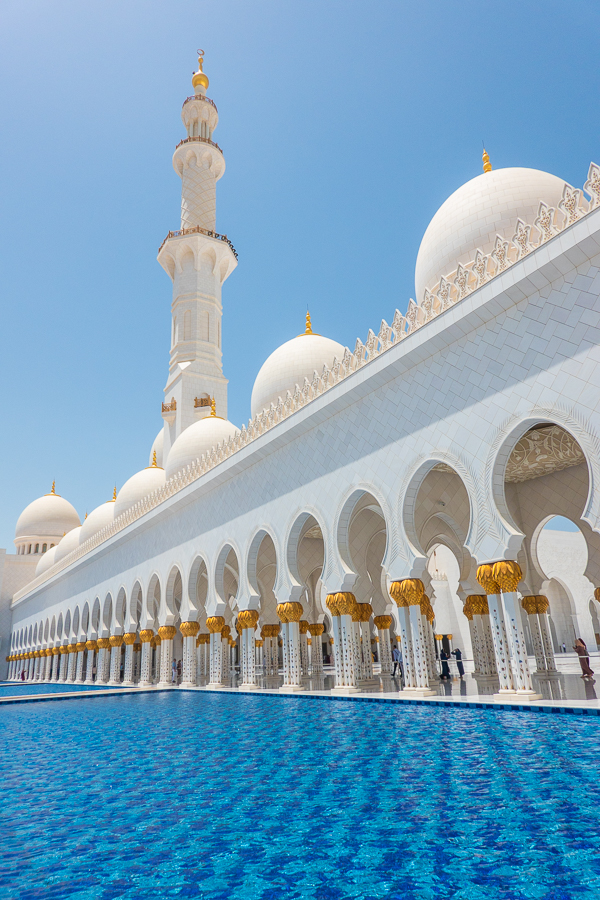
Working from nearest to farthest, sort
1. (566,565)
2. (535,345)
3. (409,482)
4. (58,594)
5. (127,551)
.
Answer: (535,345)
(409,482)
(127,551)
(566,565)
(58,594)

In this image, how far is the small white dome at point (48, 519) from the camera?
114 ft

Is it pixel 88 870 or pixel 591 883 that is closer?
pixel 591 883

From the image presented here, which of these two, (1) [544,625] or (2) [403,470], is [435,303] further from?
(1) [544,625]

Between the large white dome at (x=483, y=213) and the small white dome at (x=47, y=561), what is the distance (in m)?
25.1

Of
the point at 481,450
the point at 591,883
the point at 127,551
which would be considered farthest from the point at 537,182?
the point at 127,551

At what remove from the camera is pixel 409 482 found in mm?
8156

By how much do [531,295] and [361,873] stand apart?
5948mm

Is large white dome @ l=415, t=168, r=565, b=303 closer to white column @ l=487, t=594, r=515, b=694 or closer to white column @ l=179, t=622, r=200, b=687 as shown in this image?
white column @ l=487, t=594, r=515, b=694

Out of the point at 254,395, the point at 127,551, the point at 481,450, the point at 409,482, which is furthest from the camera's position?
the point at 127,551

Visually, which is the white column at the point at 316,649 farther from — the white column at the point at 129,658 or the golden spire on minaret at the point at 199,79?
the golden spire on minaret at the point at 199,79

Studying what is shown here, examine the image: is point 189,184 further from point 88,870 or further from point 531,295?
point 88,870

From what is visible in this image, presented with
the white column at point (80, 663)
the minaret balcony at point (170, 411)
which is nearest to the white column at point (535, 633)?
the minaret balcony at point (170, 411)

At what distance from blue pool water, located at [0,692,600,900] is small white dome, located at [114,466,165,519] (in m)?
14.0

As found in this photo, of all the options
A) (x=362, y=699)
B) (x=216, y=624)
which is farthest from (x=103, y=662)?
(x=362, y=699)
